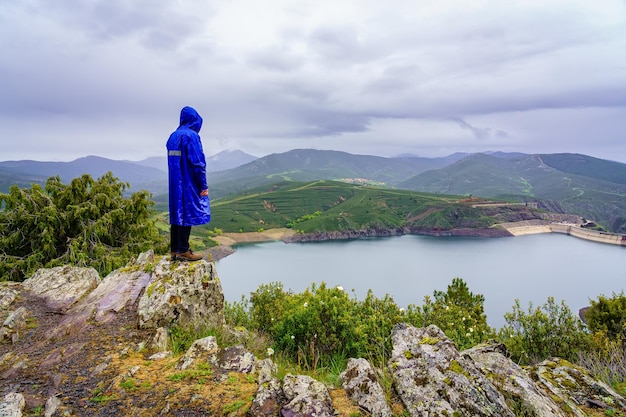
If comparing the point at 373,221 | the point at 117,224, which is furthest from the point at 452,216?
the point at 117,224

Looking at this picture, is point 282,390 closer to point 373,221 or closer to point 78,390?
point 78,390

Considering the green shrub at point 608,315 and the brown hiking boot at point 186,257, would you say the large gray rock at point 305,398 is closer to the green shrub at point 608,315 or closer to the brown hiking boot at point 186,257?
the brown hiking boot at point 186,257

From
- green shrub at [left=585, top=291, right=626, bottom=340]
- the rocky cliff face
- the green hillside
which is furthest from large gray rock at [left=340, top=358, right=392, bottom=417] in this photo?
the green hillside

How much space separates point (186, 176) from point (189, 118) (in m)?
1.37

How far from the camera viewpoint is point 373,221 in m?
122

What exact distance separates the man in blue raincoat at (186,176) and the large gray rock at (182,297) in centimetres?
48

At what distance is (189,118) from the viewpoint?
7.77 metres

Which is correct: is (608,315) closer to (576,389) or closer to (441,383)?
(576,389)

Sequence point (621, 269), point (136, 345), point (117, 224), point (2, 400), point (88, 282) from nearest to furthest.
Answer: point (2, 400) → point (136, 345) → point (88, 282) → point (117, 224) → point (621, 269)

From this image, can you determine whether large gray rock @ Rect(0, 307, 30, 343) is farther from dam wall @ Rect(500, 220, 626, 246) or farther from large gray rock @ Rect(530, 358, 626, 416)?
dam wall @ Rect(500, 220, 626, 246)

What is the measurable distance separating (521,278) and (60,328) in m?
68.1

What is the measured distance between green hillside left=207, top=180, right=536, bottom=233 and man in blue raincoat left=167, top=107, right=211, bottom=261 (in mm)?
104853

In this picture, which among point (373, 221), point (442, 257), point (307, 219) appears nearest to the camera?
point (442, 257)

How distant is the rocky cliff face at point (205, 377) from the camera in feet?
14.5
